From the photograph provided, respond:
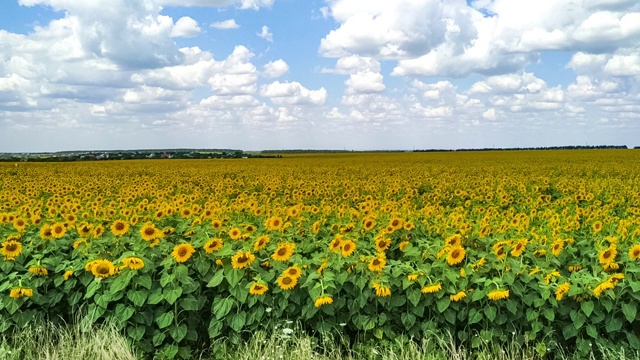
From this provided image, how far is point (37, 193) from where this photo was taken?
14.3 metres

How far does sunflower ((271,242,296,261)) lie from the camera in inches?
228

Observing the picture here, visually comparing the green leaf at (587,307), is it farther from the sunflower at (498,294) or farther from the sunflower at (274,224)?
the sunflower at (274,224)

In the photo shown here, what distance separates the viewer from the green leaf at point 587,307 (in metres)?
5.18

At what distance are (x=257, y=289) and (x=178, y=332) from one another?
89cm

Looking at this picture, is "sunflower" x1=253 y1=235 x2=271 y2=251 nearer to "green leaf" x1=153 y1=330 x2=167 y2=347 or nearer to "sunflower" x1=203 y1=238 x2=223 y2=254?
"sunflower" x1=203 y1=238 x2=223 y2=254

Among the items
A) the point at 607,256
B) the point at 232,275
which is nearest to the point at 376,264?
the point at 232,275

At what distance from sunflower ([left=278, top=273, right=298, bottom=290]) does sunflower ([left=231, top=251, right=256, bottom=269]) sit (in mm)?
400

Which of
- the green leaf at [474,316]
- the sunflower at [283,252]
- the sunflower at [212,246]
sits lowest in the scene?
the green leaf at [474,316]

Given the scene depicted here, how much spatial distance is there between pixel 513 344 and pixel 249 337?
100 inches

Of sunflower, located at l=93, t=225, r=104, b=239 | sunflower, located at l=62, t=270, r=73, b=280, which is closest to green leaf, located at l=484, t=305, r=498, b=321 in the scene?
sunflower, located at l=62, t=270, r=73, b=280

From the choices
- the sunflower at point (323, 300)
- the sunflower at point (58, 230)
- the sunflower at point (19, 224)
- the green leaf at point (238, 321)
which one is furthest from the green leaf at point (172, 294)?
the sunflower at point (19, 224)

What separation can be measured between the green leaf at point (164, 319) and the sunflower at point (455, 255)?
2781mm

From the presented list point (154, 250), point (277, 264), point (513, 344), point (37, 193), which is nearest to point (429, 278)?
point (513, 344)

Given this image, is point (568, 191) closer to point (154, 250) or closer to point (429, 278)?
point (429, 278)
